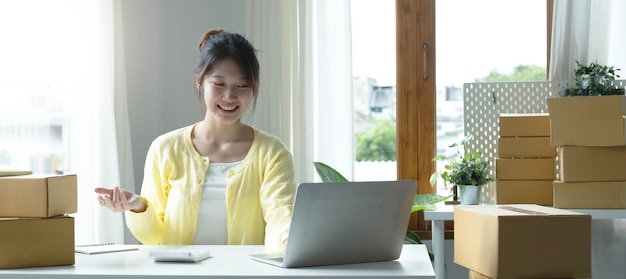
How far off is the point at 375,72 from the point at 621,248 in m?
1.30

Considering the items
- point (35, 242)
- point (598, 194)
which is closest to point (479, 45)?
point (598, 194)

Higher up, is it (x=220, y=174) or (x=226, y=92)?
(x=226, y=92)

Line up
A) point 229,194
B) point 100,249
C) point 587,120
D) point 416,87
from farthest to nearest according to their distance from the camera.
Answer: point 416,87 → point 587,120 → point 229,194 → point 100,249

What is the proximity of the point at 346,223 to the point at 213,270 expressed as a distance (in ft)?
0.99

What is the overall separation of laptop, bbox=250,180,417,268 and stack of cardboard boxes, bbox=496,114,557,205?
1.41m

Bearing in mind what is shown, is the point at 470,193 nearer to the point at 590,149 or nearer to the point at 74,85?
the point at 590,149

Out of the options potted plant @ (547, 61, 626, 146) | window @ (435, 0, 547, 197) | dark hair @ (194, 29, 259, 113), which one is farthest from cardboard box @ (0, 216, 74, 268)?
window @ (435, 0, 547, 197)

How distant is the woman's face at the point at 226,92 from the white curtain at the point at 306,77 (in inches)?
40.2

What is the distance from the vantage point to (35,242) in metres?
1.90

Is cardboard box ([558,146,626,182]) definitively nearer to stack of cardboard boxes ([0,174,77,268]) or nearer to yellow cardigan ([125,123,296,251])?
yellow cardigan ([125,123,296,251])

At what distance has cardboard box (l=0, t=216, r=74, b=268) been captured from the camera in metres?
1.88

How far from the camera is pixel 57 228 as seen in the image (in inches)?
76.2

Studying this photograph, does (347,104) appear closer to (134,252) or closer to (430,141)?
(430,141)

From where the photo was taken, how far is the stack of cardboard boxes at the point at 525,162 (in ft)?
10.7
